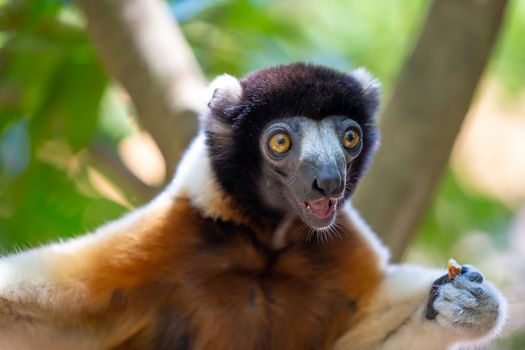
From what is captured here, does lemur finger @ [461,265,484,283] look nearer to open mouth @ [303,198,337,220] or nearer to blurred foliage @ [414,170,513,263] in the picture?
open mouth @ [303,198,337,220]

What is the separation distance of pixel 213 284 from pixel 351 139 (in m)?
0.83

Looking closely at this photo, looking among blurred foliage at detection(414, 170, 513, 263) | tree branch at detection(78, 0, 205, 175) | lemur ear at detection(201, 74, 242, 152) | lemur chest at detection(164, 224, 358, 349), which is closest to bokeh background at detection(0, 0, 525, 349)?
blurred foliage at detection(414, 170, 513, 263)

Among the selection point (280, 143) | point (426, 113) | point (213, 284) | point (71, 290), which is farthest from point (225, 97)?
point (426, 113)

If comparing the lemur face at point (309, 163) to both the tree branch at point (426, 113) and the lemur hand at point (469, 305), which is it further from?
the tree branch at point (426, 113)

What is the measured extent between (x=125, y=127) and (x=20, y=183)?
5.29 feet

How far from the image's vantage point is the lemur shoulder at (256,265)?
140 inches

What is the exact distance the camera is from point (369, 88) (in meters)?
3.88

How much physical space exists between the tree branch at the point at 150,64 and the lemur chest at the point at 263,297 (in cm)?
95

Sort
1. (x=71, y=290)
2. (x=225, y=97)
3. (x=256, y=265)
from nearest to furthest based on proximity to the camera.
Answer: (x=71, y=290), (x=225, y=97), (x=256, y=265)

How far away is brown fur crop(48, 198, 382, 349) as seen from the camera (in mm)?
3680

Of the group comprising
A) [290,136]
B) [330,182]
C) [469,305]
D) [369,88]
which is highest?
[369,88]

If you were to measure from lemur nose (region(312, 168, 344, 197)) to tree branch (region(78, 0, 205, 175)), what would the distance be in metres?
1.34

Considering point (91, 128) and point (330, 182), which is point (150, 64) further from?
point (330, 182)

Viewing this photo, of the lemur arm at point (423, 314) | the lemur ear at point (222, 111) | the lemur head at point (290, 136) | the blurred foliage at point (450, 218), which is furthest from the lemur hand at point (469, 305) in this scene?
the blurred foliage at point (450, 218)
